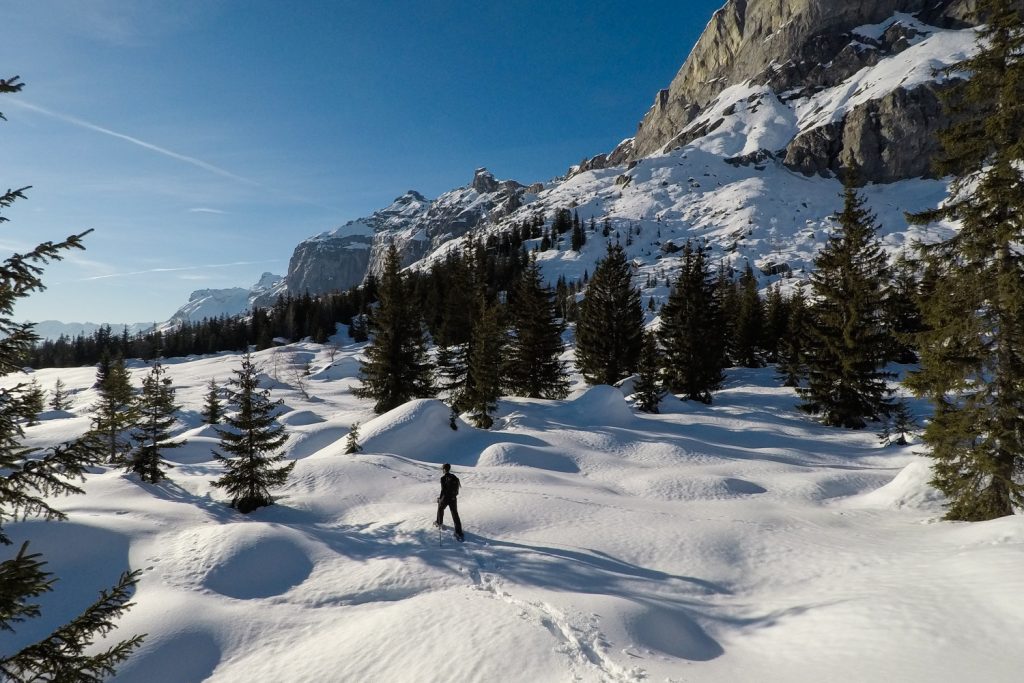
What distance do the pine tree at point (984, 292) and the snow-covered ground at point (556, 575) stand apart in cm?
152

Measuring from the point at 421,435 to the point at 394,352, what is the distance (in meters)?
11.6

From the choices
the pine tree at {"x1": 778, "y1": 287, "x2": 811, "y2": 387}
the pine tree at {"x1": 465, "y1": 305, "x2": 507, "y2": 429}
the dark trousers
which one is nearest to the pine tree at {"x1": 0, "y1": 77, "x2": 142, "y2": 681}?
the dark trousers

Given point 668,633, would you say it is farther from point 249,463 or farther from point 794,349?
point 794,349

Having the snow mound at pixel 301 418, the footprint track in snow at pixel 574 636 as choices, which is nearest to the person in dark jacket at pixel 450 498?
the footprint track in snow at pixel 574 636

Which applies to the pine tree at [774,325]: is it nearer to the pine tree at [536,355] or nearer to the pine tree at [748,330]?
the pine tree at [748,330]

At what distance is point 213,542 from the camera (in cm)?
1045

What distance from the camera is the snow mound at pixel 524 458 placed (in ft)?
59.5

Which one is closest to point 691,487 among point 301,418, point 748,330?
point 301,418

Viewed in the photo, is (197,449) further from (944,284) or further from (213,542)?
(944,284)

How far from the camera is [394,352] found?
104 ft

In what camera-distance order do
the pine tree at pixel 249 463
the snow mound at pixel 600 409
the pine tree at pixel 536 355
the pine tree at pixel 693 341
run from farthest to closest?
the pine tree at pixel 536 355 → the pine tree at pixel 693 341 → the snow mound at pixel 600 409 → the pine tree at pixel 249 463

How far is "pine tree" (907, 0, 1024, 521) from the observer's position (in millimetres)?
9891

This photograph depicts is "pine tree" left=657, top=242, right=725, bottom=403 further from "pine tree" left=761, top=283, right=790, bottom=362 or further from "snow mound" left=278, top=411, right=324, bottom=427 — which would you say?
"snow mound" left=278, top=411, right=324, bottom=427

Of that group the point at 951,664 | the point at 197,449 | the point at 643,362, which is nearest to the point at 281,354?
the point at 197,449
